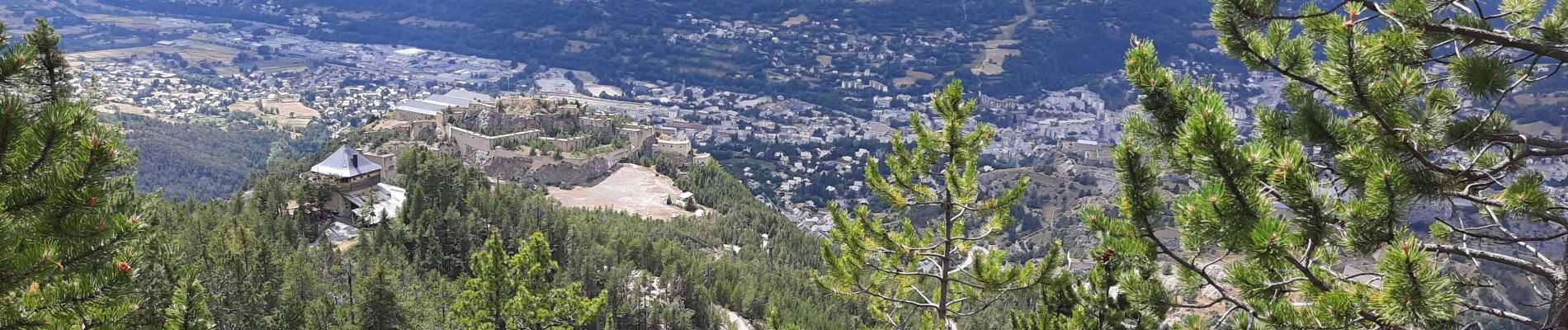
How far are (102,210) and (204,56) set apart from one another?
398 ft

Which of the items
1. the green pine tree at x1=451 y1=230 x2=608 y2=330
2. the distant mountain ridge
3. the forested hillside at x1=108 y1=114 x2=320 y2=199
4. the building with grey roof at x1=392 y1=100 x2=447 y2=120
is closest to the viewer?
the green pine tree at x1=451 y1=230 x2=608 y2=330

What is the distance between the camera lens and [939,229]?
7727mm

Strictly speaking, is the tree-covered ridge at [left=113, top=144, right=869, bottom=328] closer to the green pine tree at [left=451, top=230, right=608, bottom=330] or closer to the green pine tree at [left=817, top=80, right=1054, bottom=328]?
the green pine tree at [left=451, top=230, right=608, bottom=330]

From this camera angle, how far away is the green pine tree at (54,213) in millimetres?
3676

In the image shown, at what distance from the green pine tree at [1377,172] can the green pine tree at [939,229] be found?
135 inches

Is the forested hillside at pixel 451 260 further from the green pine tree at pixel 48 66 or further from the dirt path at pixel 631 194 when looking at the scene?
the green pine tree at pixel 48 66

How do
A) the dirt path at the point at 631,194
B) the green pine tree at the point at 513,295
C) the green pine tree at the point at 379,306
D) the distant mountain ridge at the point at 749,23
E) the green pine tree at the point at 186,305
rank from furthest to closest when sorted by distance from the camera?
1. the distant mountain ridge at the point at 749,23
2. the dirt path at the point at 631,194
3. the green pine tree at the point at 379,306
4. the green pine tree at the point at 513,295
5. the green pine tree at the point at 186,305

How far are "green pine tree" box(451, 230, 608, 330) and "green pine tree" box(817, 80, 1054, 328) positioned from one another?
11.6 ft

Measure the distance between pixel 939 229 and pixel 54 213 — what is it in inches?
228

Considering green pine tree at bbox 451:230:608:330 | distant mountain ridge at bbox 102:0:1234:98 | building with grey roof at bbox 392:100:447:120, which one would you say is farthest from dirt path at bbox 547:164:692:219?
distant mountain ridge at bbox 102:0:1234:98

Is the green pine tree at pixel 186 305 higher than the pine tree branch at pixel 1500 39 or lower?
lower

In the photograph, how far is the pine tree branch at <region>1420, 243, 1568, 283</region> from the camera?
10.7 feet

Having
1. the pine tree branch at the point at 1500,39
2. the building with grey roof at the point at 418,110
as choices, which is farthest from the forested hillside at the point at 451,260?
the building with grey roof at the point at 418,110

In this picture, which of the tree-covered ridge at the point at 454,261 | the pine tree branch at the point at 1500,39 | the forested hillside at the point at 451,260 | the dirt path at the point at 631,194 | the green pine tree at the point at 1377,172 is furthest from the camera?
the dirt path at the point at 631,194
